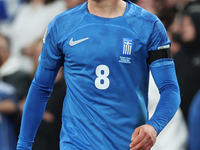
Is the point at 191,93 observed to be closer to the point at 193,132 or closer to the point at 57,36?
the point at 193,132

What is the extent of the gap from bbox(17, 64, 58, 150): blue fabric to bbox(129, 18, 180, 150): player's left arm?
0.69m

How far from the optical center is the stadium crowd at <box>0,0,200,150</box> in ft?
12.2

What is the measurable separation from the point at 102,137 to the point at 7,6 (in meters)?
4.00

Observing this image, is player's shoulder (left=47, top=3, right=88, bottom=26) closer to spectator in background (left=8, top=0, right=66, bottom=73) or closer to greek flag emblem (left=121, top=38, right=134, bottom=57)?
greek flag emblem (left=121, top=38, right=134, bottom=57)

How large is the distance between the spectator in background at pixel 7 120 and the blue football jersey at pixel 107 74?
64.0 inches

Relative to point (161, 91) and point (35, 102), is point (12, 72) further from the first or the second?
point (161, 91)

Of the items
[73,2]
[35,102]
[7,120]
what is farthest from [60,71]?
[35,102]

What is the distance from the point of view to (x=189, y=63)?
13.1ft

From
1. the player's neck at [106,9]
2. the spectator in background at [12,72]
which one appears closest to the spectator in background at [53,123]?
the spectator in background at [12,72]

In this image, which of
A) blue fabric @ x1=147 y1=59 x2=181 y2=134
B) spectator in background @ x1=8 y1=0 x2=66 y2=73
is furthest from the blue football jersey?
spectator in background @ x1=8 y1=0 x2=66 y2=73

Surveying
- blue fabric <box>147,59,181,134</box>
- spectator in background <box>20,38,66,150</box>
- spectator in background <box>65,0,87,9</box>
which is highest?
spectator in background <box>65,0,87,9</box>

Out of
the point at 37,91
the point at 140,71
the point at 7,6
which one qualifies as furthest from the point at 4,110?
the point at 7,6

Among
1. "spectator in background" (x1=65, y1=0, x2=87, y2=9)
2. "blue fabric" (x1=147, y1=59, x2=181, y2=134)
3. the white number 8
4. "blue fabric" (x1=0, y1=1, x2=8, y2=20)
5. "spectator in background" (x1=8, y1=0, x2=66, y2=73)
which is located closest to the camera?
"blue fabric" (x1=147, y1=59, x2=181, y2=134)

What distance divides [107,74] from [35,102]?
564 mm
